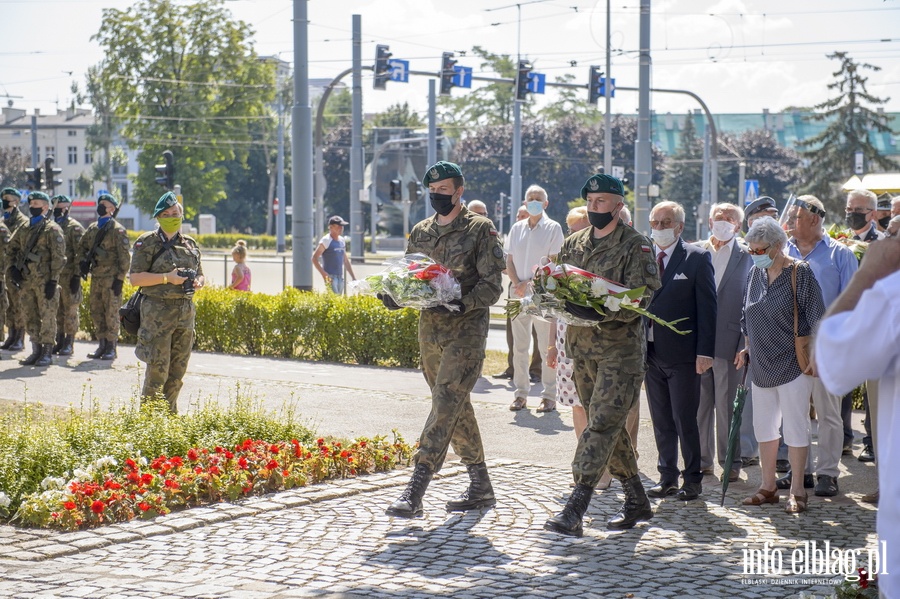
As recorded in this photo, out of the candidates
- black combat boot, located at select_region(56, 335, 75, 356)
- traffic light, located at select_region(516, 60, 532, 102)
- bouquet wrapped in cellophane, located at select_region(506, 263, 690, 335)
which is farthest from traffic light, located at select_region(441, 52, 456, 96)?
bouquet wrapped in cellophane, located at select_region(506, 263, 690, 335)

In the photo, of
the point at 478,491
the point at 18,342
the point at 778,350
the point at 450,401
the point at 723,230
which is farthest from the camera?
the point at 18,342

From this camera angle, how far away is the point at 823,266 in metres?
8.43

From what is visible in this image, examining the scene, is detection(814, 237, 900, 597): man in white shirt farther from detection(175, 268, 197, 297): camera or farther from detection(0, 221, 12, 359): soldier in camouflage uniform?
detection(0, 221, 12, 359): soldier in camouflage uniform

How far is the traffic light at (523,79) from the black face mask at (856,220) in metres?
25.2

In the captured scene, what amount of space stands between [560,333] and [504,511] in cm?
218

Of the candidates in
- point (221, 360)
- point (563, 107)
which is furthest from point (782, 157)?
point (221, 360)

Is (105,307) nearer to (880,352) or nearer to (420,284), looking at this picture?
(420,284)

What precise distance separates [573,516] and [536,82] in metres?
29.7

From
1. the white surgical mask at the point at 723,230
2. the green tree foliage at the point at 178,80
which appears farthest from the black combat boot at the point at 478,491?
the green tree foliage at the point at 178,80

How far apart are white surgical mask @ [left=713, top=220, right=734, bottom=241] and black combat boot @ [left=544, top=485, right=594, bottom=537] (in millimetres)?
2888

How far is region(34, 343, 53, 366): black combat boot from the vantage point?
49.0 ft

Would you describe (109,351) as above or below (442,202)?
below

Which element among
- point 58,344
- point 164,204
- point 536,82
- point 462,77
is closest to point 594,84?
point 536,82

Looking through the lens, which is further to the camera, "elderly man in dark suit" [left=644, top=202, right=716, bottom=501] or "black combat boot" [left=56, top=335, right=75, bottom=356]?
"black combat boot" [left=56, top=335, right=75, bottom=356]
